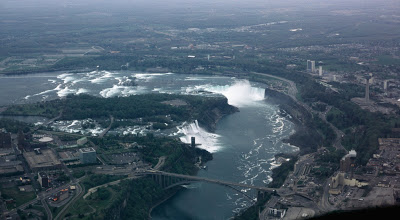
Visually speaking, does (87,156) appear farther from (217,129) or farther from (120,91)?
(120,91)

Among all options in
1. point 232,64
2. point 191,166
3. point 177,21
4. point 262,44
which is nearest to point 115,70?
point 232,64

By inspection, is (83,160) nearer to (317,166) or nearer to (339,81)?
(317,166)

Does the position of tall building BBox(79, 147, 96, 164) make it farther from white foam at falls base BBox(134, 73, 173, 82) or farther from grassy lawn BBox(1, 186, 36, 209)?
white foam at falls base BBox(134, 73, 173, 82)

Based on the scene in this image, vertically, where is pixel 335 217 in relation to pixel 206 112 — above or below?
above

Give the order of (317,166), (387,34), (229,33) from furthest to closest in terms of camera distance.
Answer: (229,33) < (387,34) < (317,166)

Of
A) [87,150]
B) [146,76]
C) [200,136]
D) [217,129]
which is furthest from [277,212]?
[146,76]

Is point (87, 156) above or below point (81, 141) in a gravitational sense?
above

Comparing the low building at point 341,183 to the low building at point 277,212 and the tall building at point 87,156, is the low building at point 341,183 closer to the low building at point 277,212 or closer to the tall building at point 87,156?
the low building at point 277,212
